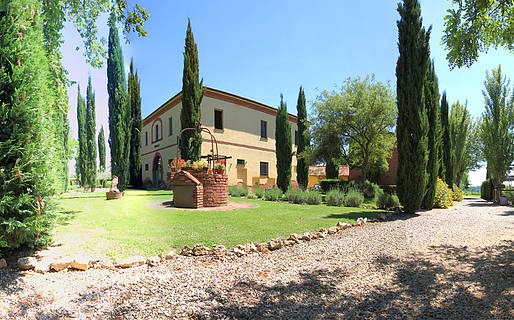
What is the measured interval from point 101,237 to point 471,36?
31.7 ft

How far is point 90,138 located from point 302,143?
1725cm

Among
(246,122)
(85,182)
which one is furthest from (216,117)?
(85,182)

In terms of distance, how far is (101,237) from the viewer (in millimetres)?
4809

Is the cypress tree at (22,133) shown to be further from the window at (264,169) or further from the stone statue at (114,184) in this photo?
the window at (264,169)

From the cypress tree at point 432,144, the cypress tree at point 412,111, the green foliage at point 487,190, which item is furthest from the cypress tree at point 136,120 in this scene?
the green foliage at point 487,190

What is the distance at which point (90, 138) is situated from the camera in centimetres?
1994

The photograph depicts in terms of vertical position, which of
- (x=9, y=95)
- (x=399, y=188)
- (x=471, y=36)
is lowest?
(x=399, y=188)

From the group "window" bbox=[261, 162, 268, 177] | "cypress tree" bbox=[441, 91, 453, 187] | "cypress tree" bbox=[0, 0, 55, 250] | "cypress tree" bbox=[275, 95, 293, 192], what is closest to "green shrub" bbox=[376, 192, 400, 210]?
"cypress tree" bbox=[441, 91, 453, 187]

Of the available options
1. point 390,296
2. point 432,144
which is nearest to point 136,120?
point 432,144

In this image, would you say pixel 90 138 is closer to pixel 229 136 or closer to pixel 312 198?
pixel 229 136

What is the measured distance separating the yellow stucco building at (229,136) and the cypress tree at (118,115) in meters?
5.22

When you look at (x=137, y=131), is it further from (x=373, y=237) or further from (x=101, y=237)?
(x=373, y=237)

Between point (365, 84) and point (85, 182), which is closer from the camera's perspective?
point (365, 84)

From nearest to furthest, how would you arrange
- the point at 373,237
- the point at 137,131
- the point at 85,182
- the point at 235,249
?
the point at 235,249 < the point at 373,237 < the point at 85,182 < the point at 137,131
